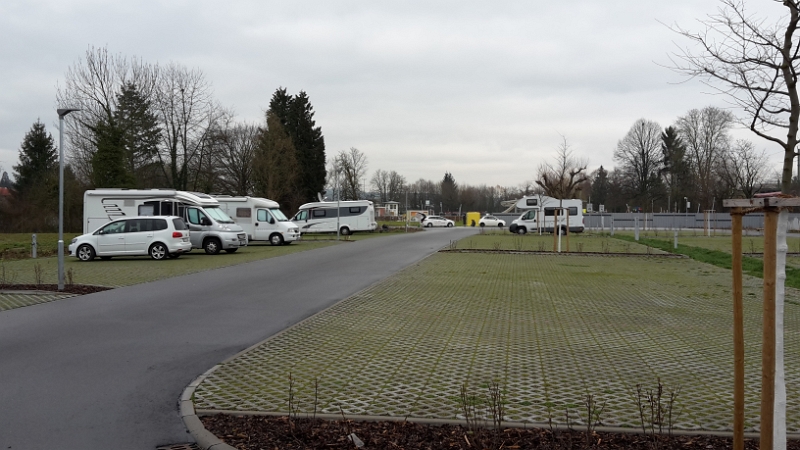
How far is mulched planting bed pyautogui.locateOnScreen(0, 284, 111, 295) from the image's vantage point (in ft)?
46.9

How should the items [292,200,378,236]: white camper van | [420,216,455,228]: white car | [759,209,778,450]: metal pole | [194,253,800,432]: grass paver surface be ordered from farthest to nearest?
1. [420,216,455,228]: white car
2. [292,200,378,236]: white camper van
3. [194,253,800,432]: grass paver surface
4. [759,209,778,450]: metal pole

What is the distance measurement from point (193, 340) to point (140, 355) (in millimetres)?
1008

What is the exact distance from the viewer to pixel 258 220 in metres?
35.0

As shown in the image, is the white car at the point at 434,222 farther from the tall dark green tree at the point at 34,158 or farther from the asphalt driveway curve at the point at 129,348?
the asphalt driveway curve at the point at 129,348

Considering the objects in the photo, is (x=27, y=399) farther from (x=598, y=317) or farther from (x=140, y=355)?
(x=598, y=317)

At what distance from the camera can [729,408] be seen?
5.64m

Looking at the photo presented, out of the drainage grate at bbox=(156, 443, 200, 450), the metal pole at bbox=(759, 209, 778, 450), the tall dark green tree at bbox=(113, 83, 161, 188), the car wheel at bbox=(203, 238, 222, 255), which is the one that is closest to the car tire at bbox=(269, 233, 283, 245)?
the car wheel at bbox=(203, 238, 222, 255)

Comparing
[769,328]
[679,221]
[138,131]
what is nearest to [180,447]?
[769,328]

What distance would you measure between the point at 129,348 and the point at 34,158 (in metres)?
64.8

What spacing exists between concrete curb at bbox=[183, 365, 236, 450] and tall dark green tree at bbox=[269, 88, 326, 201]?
63.5 m

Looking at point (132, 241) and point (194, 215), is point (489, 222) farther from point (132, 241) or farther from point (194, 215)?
point (132, 241)

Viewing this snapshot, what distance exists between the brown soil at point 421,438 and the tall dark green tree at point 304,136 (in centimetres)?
6473

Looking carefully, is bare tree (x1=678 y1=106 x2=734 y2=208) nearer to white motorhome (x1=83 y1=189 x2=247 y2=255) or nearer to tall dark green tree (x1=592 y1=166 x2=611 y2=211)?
tall dark green tree (x1=592 y1=166 x2=611 y2=211)

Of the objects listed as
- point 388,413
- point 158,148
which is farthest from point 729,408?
point 158,148
